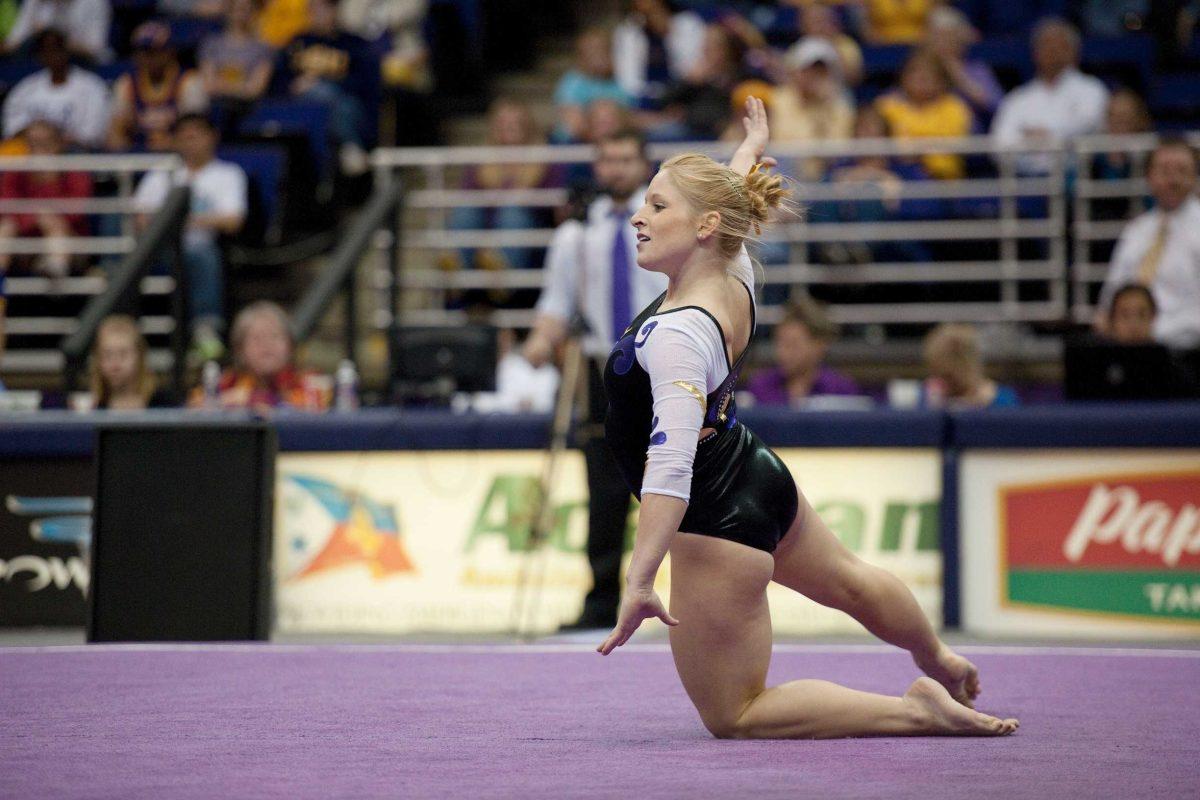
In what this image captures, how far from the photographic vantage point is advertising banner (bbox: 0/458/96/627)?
7758mm


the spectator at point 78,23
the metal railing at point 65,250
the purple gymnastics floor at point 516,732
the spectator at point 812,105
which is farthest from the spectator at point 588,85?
the purple gymnastics floor at point 516,732

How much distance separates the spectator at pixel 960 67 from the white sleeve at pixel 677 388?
6.88 m

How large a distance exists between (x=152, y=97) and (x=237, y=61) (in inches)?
→ 26.8

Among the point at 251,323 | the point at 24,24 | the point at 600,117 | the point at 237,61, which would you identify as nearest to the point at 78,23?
the point at 24,24

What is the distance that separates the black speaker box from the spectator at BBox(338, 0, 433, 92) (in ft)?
20.2

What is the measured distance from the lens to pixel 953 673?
4480 millimetres

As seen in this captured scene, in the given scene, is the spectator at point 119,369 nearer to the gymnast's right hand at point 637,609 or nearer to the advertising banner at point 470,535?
the advertising banner at point 470,535

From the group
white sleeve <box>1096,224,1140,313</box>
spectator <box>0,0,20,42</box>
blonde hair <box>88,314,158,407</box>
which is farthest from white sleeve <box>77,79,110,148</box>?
white sleeve <box>1096,224,1140,313</box>

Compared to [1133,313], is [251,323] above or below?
below

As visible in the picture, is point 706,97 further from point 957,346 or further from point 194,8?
point 194,8

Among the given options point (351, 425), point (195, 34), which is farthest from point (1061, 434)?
point (195, 34)

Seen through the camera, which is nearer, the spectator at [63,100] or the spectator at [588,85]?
the spectator at [588,85]

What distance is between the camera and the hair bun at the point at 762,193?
4.21 metres

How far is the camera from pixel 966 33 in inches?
435
